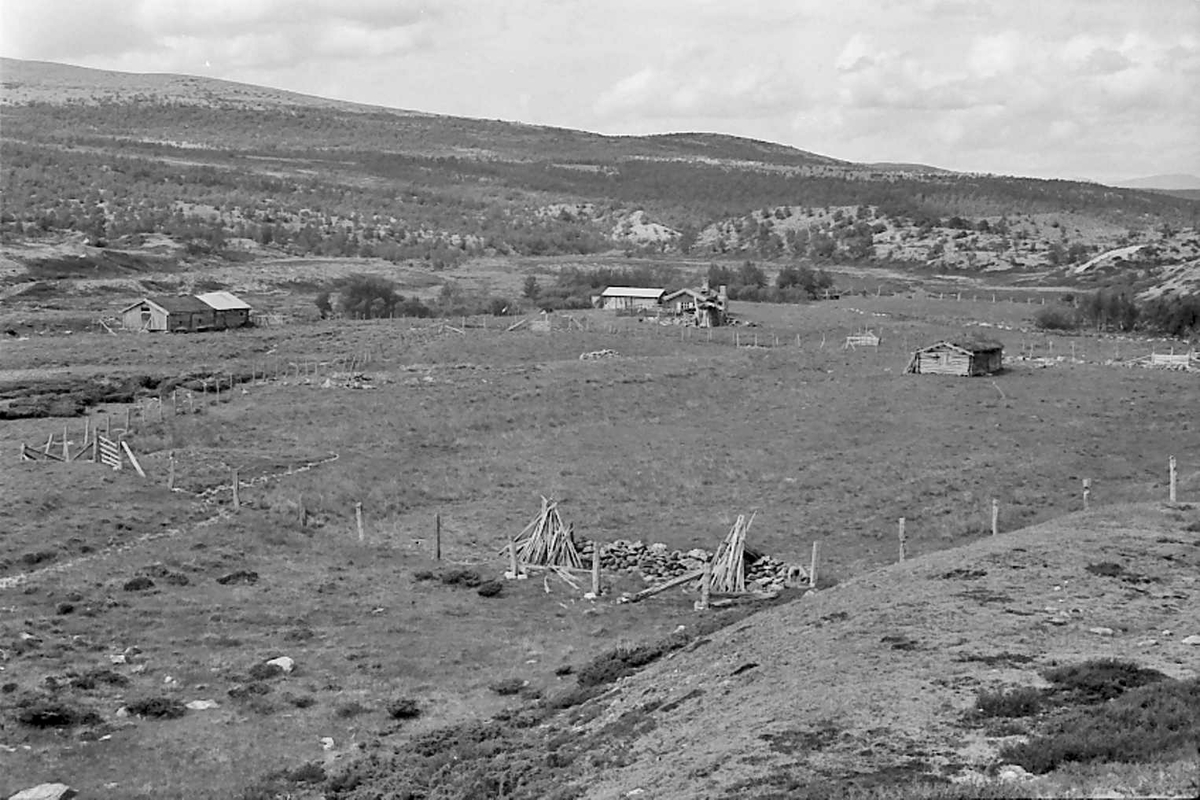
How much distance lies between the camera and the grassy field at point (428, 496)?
70.3ft

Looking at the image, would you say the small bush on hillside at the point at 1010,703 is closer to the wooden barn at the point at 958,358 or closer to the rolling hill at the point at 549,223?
the wooden barn at the point at 958,358

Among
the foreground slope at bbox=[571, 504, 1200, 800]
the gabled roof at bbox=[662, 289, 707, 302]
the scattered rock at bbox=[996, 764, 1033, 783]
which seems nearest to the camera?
the scattered rock at bbox=[996, 764, 1033, 783]

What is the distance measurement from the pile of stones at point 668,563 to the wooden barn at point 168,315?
53.5 m

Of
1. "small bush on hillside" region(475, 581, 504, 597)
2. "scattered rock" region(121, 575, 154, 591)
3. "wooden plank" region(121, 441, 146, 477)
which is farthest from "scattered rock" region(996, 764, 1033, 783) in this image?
"wooden plank" region(121, 441, 146, 477)

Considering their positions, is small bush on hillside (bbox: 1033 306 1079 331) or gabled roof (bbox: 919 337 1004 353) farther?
small bush on hillside (bbox: 1033 306 1079 331)

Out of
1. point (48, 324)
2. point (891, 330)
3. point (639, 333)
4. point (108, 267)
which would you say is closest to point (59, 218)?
point (108, 267)

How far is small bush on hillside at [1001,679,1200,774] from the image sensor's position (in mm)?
12719

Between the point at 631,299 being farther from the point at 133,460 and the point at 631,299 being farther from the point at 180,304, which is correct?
the point at 133,460

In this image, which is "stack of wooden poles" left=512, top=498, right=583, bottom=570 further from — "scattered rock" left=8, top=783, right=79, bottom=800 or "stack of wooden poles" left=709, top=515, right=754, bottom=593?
"scattered rock" left=8, top=783, right=79, bottom=800

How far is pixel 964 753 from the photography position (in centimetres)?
1377

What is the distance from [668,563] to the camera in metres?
30.5

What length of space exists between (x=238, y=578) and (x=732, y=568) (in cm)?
1161

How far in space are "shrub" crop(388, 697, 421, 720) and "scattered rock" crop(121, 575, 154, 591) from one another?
940 cm

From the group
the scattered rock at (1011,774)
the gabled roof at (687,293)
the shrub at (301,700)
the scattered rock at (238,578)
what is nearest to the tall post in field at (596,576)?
the scattered rock at (238,578)
